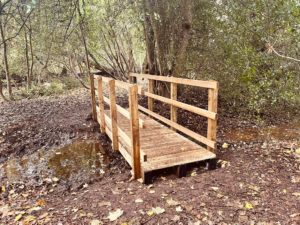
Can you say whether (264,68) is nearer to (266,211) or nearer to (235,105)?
(235,105)

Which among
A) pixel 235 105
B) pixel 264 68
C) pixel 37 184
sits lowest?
pixel 37 184

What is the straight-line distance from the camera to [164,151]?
15.2 feet

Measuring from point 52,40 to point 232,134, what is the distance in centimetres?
635

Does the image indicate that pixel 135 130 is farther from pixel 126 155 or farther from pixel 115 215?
pixel 115 215

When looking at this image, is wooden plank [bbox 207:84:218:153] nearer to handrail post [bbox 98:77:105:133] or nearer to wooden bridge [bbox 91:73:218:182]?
wooden bridge [bbox 91:73:218:182]

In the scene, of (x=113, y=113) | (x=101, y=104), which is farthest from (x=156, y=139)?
(x=101, y=104)

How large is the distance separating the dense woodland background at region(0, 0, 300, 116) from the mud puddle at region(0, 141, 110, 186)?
8.05ft

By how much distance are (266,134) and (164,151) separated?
2.74m

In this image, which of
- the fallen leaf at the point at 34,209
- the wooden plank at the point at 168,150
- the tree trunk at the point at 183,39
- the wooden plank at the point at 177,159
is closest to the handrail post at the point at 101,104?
the wooden plank at the point at 168,150

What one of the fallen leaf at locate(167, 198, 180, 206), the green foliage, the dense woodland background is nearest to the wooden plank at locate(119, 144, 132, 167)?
the fallen leaf at locate(167, 198, 180, 206)

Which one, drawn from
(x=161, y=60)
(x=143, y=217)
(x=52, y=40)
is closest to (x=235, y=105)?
(x=161, y=60)

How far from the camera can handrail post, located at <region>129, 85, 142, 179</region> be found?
3.80m

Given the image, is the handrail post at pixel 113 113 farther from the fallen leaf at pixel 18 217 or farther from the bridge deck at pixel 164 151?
the fallen leaf at pixel 18 217

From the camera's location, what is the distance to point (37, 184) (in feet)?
14.1
